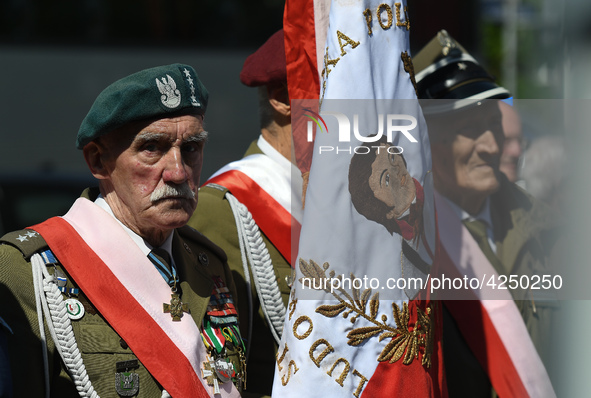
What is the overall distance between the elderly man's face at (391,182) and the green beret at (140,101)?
0.62m

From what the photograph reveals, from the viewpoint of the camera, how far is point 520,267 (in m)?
3.54

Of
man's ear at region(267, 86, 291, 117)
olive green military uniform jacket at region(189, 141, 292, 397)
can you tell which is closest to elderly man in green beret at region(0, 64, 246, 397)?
olive green military uniform jacket at region(189, 141, 292, 397)

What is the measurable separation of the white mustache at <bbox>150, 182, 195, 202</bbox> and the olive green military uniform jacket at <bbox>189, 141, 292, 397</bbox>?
58 centimetres

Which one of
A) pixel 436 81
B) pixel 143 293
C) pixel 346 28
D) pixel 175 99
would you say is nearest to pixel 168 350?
pixel 143 293

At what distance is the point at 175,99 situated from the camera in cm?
264

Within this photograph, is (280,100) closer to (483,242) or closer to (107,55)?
(483,242)

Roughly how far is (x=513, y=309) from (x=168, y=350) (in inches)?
56.8

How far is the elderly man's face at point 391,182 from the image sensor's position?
256 cm

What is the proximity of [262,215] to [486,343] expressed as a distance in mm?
988

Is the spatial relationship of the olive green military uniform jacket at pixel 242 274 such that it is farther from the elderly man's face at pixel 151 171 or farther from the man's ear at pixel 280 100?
the elderly man's face at pixel 151 171

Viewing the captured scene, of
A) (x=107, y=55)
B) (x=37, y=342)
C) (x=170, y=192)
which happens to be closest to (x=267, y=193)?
(x=170, y=192)

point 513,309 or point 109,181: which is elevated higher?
point 109,181

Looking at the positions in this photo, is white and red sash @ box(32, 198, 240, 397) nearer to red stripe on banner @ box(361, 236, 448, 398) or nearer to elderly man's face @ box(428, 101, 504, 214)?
red stripe on banner @ box(361, 236, 448, 398)

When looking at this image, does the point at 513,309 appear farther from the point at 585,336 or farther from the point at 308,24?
the point at 308,24
